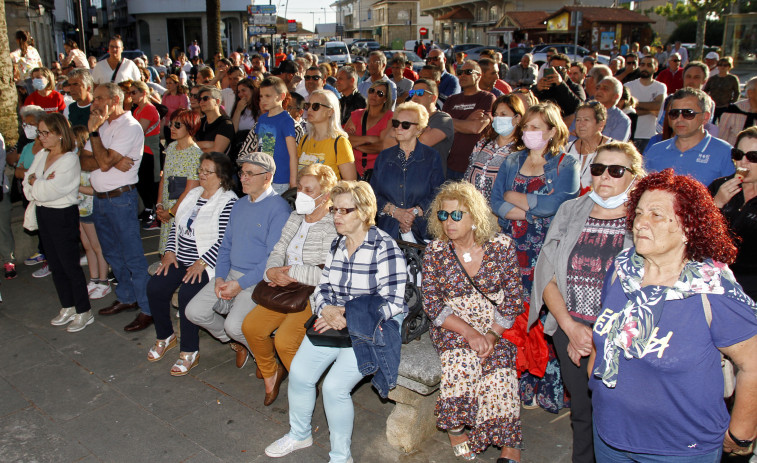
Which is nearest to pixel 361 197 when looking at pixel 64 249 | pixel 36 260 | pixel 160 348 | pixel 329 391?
pixel 329 391

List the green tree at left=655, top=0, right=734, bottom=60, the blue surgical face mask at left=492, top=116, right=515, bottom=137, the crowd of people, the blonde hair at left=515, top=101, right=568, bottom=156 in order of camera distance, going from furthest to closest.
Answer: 1. the green tree at left=655, top=0, right=734, bottom=60
2. the blue surgical face mask at left=492, top=116, right=515, bottom=137
3. the blonde hair at left=515, top=101, right=568, bottom=156
4. the crowd of people

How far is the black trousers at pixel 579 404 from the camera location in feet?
11.1

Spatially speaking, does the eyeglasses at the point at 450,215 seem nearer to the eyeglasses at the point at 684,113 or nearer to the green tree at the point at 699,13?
the eyeglasses at the point at 684,113

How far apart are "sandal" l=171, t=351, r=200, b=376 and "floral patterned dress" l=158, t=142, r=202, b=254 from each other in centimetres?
122

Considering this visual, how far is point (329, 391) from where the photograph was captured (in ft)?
11.7

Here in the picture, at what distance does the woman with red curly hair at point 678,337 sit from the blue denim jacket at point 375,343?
1.38 meters

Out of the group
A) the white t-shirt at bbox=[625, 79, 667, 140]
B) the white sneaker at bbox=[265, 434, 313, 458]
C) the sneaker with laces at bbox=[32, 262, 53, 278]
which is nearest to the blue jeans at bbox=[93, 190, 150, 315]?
the sneaker with laces at bbox=[32, 262, 53, 278]

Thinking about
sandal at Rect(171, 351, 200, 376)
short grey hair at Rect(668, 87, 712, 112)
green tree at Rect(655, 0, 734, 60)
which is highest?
green tree at Rect(655, 0, 734, 60)

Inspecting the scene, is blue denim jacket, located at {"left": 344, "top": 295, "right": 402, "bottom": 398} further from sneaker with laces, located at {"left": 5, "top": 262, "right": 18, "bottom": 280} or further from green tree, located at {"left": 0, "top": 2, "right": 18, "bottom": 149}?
green tree, located at {"left": 0, "top": 2, "right": 18, "bottom": 149}

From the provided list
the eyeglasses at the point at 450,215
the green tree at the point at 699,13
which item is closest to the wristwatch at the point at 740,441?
the eyeglasses at the point at 450,215

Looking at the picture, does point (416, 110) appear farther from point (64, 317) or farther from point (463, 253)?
point (64, 317)

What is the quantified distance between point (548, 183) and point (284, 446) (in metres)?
2.48

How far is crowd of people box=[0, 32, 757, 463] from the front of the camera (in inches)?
95.3

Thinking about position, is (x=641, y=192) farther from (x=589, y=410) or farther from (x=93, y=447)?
(x=93, y=447)
